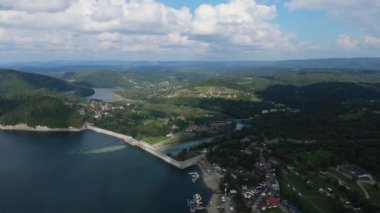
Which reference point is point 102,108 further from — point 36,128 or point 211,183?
point 211,183

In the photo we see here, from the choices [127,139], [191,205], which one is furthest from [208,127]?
[191,205]

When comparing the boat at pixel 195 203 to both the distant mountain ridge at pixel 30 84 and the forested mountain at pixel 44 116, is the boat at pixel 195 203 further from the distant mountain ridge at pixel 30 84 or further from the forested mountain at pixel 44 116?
the distant mountain ridge at pixel 30 84

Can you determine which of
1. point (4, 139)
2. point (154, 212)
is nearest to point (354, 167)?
point (154, 212)

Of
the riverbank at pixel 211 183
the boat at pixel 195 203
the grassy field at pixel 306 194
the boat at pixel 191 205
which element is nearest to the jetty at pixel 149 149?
the riverbank at pixel 211 183

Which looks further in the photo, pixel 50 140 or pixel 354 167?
pixel 50 140

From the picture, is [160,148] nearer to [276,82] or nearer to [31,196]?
[31,196]

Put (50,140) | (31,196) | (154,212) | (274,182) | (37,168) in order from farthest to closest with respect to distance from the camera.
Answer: (50,140)
(37,168)
(274,182)
(31,196)
(154,212)

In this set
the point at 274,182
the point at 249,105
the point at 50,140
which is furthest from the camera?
the point at 249,105
